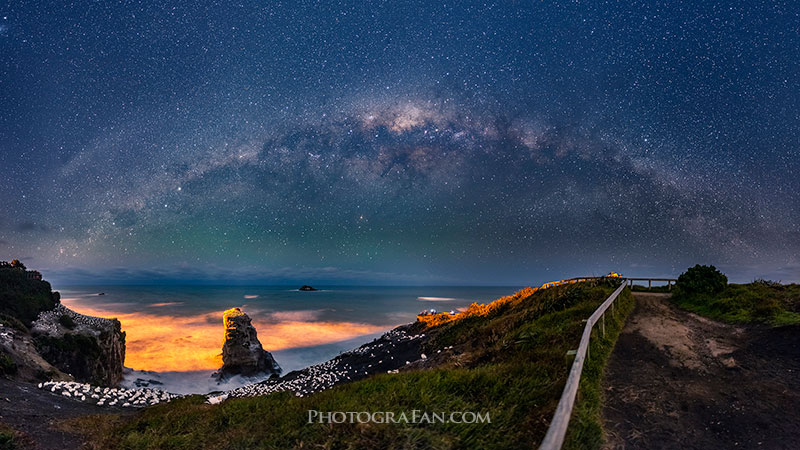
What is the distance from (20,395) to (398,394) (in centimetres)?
1320

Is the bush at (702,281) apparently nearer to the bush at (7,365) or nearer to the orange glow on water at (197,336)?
the bush at (7,365)

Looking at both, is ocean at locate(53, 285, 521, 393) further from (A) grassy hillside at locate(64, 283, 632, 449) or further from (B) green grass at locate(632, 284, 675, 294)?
(B) green grass at locate(632, 284, 675, 294)

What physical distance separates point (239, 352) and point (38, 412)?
1958cm

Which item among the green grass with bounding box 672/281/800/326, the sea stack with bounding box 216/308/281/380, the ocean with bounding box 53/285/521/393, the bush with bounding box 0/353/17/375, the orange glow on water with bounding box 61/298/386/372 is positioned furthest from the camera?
the orange glow on water with bounding box 61/298/386/372

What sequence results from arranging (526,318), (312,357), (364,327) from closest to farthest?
(526,318), (312,357), (364,327)

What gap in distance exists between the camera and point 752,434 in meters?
6.09

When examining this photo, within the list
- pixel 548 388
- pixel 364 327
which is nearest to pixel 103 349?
pixel 548 388

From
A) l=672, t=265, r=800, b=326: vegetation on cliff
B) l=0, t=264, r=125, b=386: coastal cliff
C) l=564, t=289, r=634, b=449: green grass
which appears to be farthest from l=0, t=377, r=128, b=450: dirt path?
l=672, t=265, r=800, b=326: vegetation on cliff

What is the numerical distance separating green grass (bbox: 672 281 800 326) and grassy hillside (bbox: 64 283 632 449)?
7.81 metres

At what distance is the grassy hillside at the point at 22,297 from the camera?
2283cm

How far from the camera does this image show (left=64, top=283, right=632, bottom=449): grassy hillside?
555cm

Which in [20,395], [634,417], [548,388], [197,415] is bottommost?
[20,395]

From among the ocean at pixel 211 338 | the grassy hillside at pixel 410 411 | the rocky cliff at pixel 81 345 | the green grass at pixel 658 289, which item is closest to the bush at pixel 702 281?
the green grass at pixel 658 289

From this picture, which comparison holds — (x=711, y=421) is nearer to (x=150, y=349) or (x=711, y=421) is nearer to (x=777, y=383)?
(x=777, y=383)
